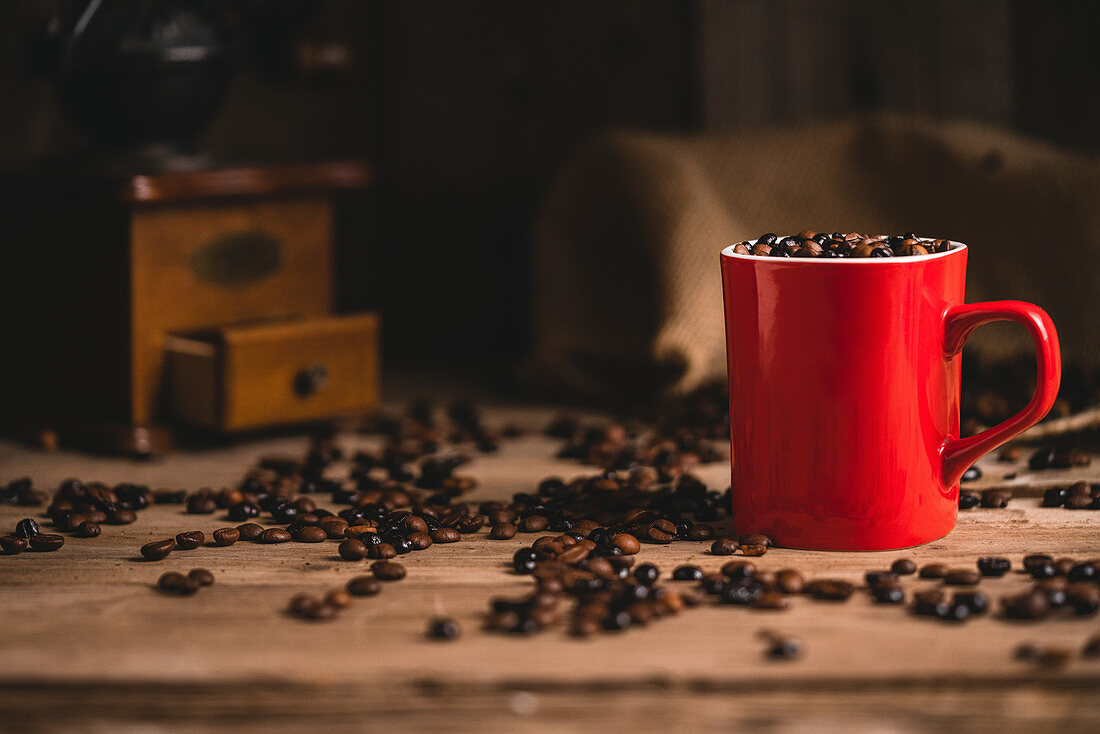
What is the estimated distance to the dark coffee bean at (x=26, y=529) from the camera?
1.23 meters

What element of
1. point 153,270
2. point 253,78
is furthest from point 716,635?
point 253,78

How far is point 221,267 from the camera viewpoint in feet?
5.54

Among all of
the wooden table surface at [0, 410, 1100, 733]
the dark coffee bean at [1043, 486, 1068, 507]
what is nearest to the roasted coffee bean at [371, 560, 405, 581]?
the wooden table surface at [0, 410, 1100, 733]

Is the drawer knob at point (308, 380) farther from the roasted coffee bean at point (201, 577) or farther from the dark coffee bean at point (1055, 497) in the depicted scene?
the dark coffee bean at point (1055, 497)

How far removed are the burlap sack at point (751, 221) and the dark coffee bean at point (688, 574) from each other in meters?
0.68

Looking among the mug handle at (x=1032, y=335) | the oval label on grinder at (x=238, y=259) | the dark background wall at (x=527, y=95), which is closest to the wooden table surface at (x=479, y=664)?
the mug handle at (x=1032, y=335)

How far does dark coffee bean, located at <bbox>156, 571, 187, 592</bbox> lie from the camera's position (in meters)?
1.06

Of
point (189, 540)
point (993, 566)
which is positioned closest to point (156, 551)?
point (189, 540)

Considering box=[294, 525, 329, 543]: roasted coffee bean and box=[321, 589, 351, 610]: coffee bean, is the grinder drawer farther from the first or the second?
box=[321, 589, 351, 610]: coffee bean

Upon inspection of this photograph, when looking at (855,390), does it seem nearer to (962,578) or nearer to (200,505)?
(962,578)

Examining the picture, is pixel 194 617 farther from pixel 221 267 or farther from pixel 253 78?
pixel 253 78

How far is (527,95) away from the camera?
7.49 ft

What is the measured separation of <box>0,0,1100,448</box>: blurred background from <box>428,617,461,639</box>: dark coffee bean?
1.16 metres

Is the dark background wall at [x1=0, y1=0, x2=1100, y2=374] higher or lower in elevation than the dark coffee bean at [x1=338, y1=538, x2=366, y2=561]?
higher
